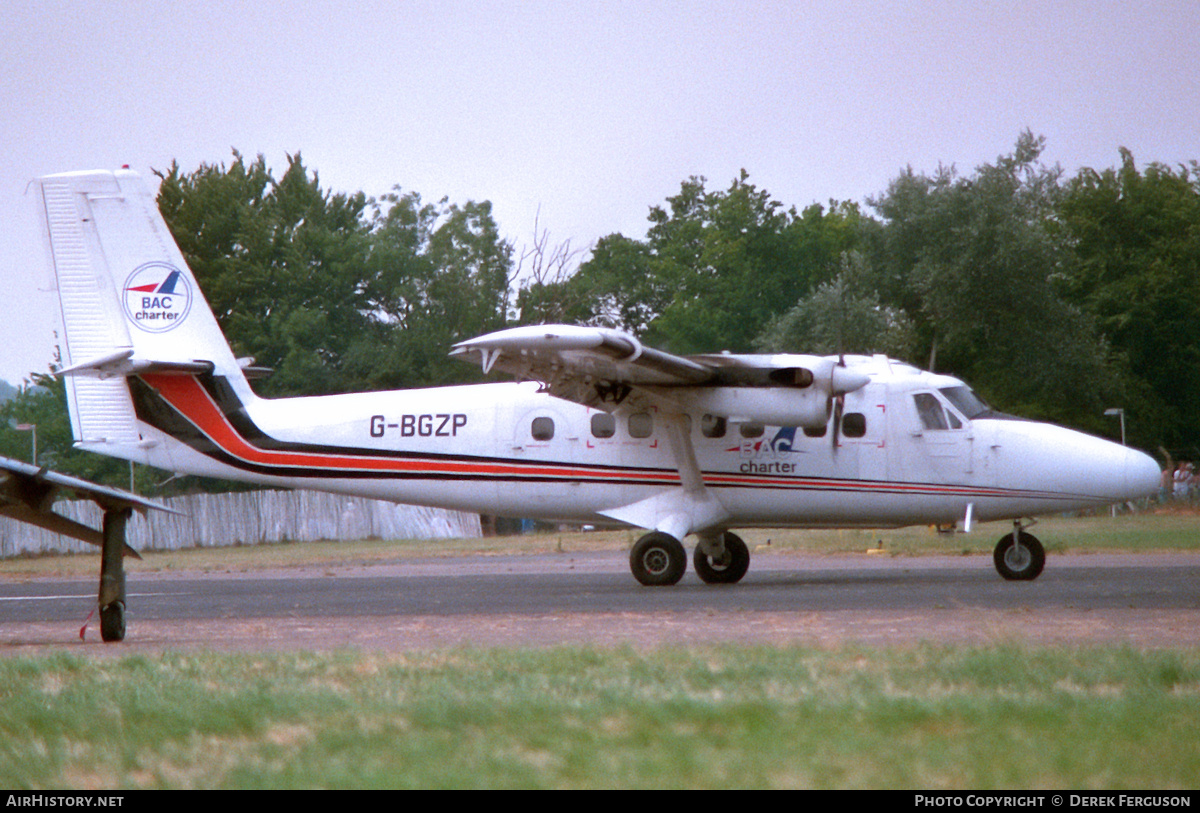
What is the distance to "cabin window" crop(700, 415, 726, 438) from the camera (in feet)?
52.5

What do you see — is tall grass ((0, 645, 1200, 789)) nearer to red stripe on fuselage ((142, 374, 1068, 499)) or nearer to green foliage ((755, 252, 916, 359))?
red stripe on fuselage ((142, 374, 1068, 499))

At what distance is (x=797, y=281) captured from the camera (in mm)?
40719

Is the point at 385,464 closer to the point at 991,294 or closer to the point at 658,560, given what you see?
the point at 658,560

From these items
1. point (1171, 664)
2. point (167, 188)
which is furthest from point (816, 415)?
point (167, 188)

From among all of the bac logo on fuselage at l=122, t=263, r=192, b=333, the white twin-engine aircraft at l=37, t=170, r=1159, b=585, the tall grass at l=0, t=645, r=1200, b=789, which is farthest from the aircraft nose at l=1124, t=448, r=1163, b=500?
the bac logo on fuselage at l=122, t=263, r=192, b=333

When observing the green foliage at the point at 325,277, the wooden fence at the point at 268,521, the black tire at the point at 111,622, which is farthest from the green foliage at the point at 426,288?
the black tire at the point at 111,622

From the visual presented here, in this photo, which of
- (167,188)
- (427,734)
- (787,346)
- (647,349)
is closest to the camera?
(427,734)

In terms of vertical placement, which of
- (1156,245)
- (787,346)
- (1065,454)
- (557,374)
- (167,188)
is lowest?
(1065,454)

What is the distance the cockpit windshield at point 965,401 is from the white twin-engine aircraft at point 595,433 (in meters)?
0.02

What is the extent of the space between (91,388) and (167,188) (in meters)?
36.7

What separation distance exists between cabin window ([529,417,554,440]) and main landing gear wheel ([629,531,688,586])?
2078 mm

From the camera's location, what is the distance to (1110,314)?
148 feet
